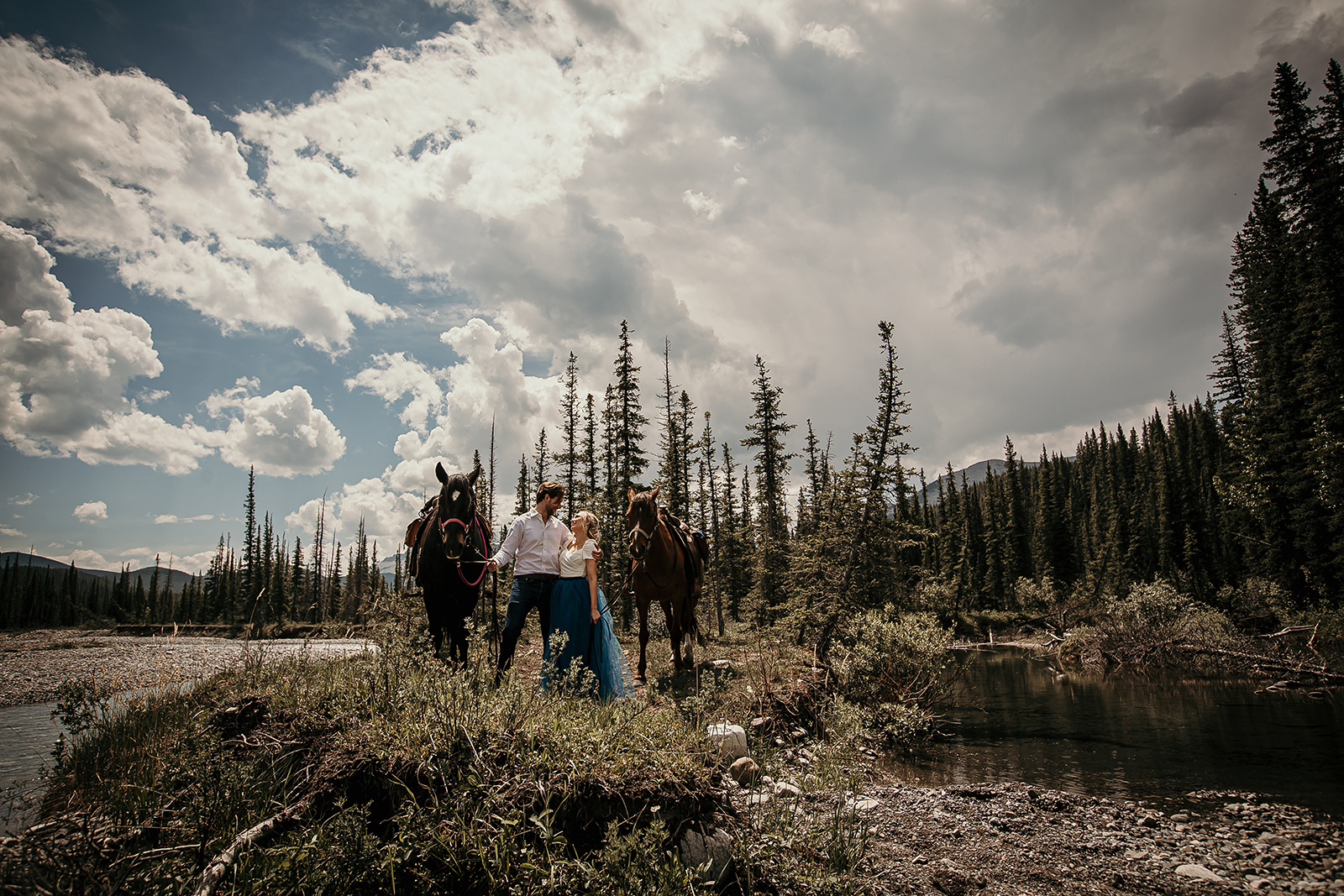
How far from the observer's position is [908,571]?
18422 mm

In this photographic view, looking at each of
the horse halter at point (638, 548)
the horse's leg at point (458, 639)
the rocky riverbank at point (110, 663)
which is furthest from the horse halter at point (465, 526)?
the horse halter at point (638, 548)

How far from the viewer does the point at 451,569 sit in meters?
7.34

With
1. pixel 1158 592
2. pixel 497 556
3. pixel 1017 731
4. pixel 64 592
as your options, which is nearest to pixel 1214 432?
pixel 1158 592

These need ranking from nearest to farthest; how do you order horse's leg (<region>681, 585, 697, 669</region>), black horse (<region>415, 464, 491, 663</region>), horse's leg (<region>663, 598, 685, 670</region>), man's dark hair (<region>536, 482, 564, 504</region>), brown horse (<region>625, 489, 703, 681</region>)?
1. man's dark hair (<region>536, 482, 564, 504</region>)
2. black horse (<region>415, 464, 491, 663</region>)
3. brown horse (<region>625, 489, 703, 681</region>)
4. horse's leg (<region>663, 598, 685, 670</region>)
5. horse's leg (<region>681, 585, 697, 669</region>)

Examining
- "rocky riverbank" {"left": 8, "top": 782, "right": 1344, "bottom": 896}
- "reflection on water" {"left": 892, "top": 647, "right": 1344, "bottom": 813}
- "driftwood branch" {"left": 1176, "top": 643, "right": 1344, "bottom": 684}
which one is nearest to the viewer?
"rocky riverbank" {"left": 8, "top": 782, "right": 1344, "bottom": 896}

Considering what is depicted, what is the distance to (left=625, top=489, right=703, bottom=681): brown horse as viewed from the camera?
9.49 m

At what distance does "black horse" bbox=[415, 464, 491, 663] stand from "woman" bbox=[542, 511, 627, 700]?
145cm

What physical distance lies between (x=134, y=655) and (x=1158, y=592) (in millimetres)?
39656

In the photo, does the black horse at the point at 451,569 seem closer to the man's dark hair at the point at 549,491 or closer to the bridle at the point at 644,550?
the man's dark hair at the point at 549,491

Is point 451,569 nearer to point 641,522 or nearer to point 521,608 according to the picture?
point 521,608

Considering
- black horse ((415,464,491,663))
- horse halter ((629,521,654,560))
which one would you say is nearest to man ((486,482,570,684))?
black horse ((415,464,491,663))

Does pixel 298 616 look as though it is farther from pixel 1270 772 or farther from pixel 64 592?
pixel 1270 772

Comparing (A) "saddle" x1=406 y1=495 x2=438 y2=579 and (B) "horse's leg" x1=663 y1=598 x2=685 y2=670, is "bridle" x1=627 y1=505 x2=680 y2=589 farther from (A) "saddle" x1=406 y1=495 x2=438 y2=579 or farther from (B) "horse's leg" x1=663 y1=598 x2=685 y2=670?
(A) "saddle" x1=406 y1=495 x2=438 y2=579

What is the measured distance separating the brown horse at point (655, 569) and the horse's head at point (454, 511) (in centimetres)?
277
